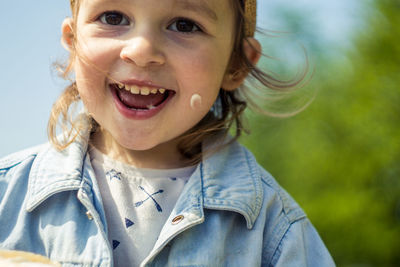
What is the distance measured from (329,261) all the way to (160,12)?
39.2 inches

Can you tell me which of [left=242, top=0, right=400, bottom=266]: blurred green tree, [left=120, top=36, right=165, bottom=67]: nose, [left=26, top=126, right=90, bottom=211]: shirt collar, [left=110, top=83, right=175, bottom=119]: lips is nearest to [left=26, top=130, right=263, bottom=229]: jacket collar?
[left=26, top=126, right=90, bottom=211]: shirt collar

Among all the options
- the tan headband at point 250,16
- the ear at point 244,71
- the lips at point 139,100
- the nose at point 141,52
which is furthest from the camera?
the ear at point 244,71

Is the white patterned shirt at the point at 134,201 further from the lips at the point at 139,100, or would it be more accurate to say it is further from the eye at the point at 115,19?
the eye at the point at 115,19

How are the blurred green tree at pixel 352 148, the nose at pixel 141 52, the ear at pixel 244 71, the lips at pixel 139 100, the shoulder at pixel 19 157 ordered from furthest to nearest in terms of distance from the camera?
the blurred green tree at pixel 352 148
the ear at pixel 244 71
the shoulder at pixel 19 157
the lips at pixel 139 100
the nose at pixel 141 52

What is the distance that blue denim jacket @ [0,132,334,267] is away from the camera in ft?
4.64

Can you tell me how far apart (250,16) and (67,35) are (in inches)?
26.5

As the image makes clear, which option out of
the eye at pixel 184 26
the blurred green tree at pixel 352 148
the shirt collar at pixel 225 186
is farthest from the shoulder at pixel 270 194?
the blurred green tree at pixel 352 148

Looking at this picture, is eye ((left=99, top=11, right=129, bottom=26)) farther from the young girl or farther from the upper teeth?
the upper teeth

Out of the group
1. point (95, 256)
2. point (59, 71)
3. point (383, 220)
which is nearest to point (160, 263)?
point (95, 256)

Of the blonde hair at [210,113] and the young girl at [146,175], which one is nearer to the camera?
the young girl at [146,175]

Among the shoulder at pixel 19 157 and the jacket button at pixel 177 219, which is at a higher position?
the shoulder at pixel 19 157

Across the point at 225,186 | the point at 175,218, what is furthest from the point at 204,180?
the point at 175,218

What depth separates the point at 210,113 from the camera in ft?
6.12

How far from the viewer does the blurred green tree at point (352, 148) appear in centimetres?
317
